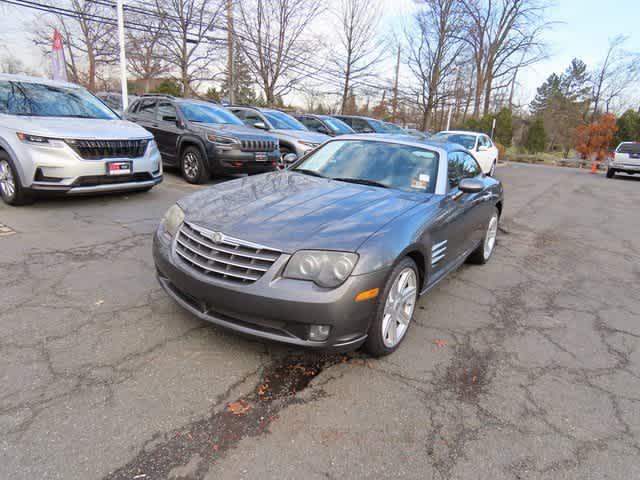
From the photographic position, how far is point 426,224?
302 centimetres

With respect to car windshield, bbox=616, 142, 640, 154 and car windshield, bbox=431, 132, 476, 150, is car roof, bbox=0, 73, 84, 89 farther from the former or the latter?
car windshield, bbox=616, 142, 640, 154

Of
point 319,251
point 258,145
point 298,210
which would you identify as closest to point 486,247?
point 298,210

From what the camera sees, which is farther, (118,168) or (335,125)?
(335,125)

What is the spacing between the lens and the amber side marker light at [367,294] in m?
2.37

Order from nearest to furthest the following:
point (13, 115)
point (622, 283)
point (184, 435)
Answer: point (184, 435) → point (622, 283) → point (13, 115)

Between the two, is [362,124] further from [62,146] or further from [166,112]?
[62,146]

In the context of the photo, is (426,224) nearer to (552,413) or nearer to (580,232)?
(552,413)

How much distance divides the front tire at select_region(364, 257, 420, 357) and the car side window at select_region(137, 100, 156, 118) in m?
7.95

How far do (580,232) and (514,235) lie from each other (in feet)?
5.25

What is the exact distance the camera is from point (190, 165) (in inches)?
324

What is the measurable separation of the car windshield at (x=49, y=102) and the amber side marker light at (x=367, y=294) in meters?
5.86

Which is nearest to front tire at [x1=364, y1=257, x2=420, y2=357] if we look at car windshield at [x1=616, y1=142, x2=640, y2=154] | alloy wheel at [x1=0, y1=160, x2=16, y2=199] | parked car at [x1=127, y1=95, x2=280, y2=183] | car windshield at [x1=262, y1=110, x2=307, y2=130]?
alloy wheel at [x1=0, y1=160, x2=16, y2=199]

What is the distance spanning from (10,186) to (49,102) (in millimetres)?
1504

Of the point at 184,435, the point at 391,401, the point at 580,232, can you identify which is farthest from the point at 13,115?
the point at 580,232
